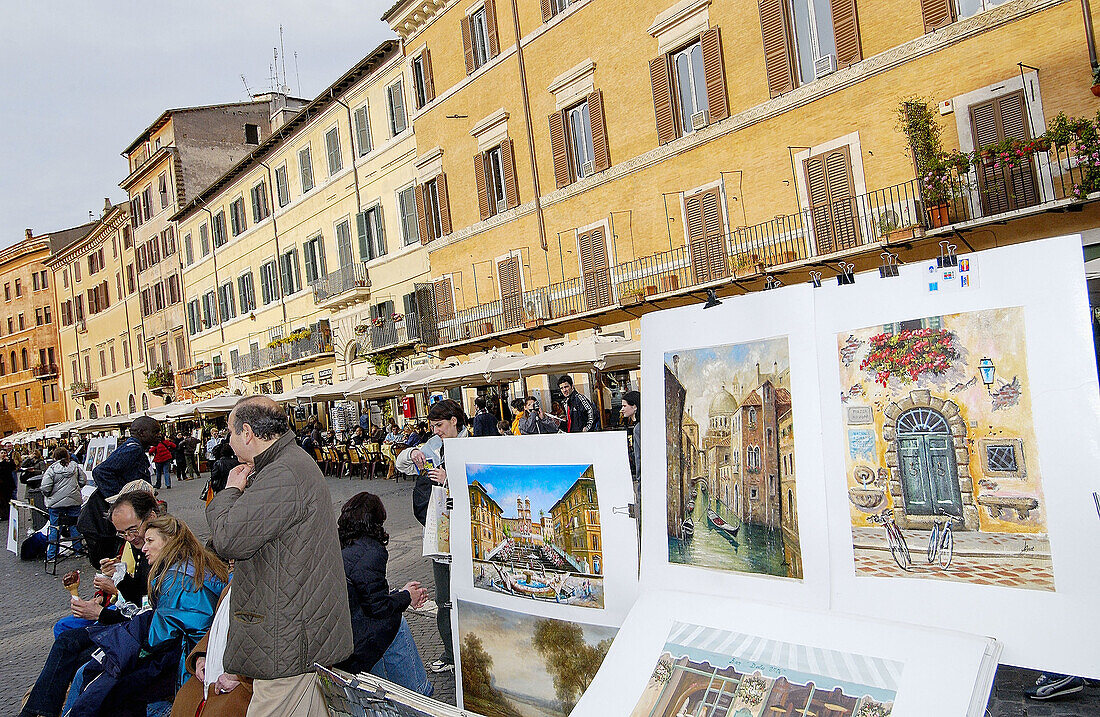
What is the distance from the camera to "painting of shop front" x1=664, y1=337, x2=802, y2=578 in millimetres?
2309

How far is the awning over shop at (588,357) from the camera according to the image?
1388 cm

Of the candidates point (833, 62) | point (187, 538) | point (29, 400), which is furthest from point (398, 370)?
point (29, 400)

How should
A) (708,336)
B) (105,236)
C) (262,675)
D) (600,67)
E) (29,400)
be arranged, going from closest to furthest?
(708,336)
(262,675)
(600,67)
(105,236)
(29,400)

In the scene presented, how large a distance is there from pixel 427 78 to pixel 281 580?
20978 millimetres

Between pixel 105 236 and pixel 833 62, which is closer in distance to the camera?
pixel 833 62

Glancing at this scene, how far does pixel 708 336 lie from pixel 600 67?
16.1 m

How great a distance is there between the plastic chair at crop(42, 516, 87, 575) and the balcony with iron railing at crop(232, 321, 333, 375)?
15842 millimetres

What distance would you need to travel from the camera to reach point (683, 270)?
16172mm

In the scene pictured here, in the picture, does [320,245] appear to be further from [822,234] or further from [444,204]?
[822,234]

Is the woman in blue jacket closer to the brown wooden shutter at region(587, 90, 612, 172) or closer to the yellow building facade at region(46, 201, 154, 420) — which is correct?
the brown wooden shutter at region(587, 90, 612, 172)

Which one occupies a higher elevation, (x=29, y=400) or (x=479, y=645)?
(x=29, y=400)

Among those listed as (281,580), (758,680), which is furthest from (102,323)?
(758,680)

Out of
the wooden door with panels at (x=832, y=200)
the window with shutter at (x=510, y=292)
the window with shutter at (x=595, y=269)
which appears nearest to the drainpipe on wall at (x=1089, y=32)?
the wooden door with panels at (x=832, y=200)

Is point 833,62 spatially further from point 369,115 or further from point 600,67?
point 369,115
